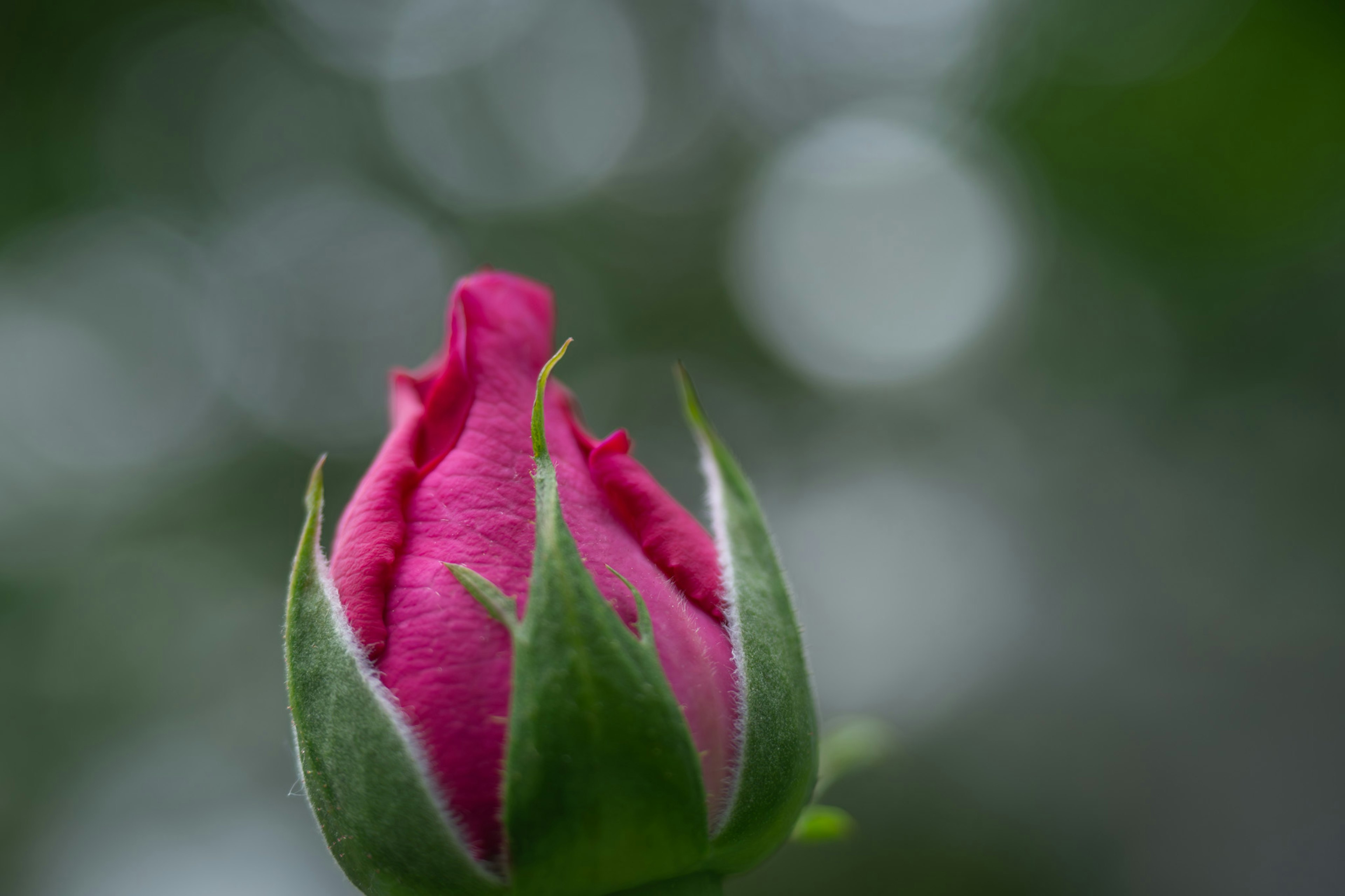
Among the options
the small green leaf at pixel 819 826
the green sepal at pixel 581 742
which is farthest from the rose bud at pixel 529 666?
the small green leaf at pixel 819 826

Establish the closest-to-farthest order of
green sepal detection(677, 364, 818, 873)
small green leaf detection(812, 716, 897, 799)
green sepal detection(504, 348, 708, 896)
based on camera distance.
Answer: green sepal detection(504, 348, 708, 896)
green sepal detection(677, 364, 818, 873)
small green leaf detection(812, 716, 897, 799)

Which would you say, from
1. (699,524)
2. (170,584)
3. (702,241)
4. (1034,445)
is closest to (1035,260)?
(1034,445)

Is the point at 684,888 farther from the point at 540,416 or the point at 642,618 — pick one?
the point at 540,416

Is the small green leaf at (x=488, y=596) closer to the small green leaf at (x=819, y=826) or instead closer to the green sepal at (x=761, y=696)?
the green sepal at (x=761, y=696)

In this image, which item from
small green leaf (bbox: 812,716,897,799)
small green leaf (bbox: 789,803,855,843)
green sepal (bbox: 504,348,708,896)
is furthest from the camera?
small green leaf (bbox: 812,716,897,799)

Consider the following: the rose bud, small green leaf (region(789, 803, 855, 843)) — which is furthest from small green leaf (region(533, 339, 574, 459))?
small green leaf (region(789, 803, 855, 843))

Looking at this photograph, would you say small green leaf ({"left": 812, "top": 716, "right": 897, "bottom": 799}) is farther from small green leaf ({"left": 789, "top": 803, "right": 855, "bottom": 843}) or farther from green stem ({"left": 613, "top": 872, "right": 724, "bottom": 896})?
green stem ({"left": 613, "top": 872, "right": 724, "bottom": 896})

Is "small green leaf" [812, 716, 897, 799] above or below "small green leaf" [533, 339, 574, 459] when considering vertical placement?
below
